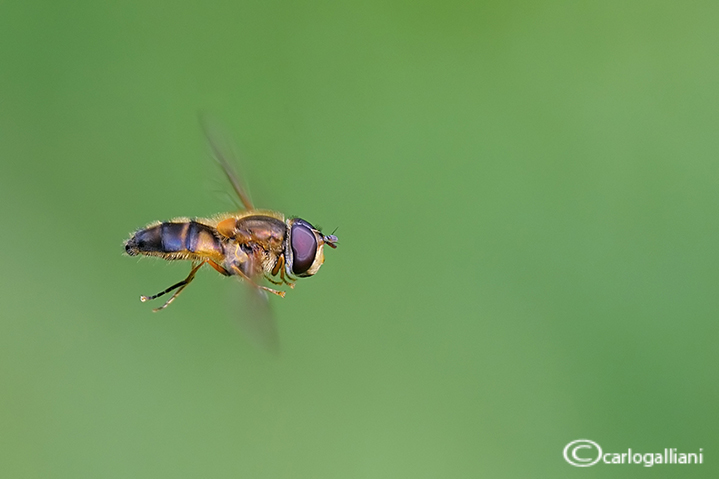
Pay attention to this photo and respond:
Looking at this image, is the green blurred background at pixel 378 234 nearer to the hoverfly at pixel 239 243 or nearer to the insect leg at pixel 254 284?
the hoverfly at pixel 239 243

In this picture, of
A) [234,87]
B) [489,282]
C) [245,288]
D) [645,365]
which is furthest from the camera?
[234,87]

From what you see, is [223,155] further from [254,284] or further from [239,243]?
[254,284]

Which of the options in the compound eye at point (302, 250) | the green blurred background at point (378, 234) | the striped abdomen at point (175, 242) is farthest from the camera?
the green blurred background at point (378, 234)

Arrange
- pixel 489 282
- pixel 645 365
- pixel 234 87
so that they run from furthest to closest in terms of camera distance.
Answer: pixel 234 87 < pixel 489 282 < pixel 645 365

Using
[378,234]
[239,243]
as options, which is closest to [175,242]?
[239,243]

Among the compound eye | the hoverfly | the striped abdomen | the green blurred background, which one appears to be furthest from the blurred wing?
the green blurred background

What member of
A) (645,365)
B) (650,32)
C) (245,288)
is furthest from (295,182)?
(650,32)

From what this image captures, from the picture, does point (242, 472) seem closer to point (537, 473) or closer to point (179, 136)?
point (537, 473)

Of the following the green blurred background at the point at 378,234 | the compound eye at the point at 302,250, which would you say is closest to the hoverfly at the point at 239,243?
the compound eye at the point at 302,250
